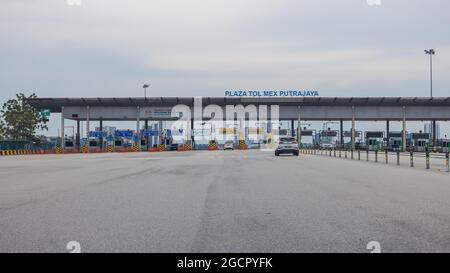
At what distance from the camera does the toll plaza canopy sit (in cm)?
7562

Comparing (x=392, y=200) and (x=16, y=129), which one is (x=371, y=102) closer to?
(x=16, y=129)

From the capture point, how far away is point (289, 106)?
79.6 meters

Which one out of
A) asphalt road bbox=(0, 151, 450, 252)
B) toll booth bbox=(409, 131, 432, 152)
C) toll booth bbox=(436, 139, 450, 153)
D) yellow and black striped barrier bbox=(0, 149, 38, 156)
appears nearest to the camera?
asphalt road bbox=(0, 151, 450, 252)

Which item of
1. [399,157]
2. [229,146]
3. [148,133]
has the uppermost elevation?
[148,133]

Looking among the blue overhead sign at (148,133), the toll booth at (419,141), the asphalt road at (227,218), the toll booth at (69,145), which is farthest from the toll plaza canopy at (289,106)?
the asphalt road at (227,218)

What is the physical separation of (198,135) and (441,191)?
298 feet

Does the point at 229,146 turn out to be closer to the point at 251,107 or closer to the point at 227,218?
the point at 251,107

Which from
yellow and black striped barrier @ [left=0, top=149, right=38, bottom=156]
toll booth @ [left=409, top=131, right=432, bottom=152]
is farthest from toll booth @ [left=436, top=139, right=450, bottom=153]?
yellow and black striped barrier @ [left=0, top=149, right=38, bottom=156]

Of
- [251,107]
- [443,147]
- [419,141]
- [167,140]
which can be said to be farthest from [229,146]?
[419,141]

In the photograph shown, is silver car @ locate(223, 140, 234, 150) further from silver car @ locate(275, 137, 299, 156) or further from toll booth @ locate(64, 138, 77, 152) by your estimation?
silver car @ locate(275, 137, 299, 156)

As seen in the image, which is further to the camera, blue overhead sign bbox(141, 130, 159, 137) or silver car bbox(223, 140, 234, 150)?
blue overhead sign bbox(141, 130, 159, 137)

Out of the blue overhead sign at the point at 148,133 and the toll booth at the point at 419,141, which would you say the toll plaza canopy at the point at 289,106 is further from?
the toll booth at the point at 419,141

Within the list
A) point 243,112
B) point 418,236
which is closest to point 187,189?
point 418,236

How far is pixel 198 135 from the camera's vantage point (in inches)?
4060
